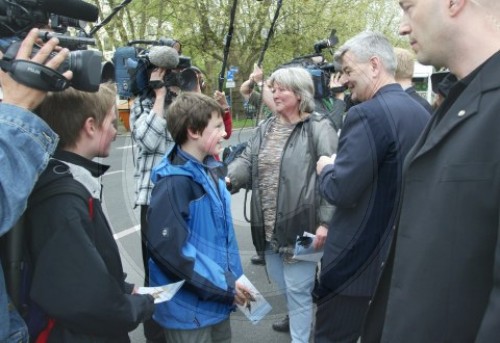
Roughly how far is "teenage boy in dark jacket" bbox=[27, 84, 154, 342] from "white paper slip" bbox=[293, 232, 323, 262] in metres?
0.75

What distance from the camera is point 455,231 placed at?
885 mm

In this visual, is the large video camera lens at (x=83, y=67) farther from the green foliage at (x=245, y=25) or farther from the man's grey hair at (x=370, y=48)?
the man's grey hair at (x=370, y=48)

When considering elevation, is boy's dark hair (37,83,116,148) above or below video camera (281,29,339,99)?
below

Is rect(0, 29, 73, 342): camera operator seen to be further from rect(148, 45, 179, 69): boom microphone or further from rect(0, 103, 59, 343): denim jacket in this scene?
rect(148, 45, 179, 69): boom microphone

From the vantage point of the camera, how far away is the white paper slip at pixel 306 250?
1858 mm

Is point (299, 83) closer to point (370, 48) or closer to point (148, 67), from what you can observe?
point (370, 48)

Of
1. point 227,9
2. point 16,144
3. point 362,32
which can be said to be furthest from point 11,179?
point 362,32

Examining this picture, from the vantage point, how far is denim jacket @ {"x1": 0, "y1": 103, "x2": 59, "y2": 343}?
845 millimetres

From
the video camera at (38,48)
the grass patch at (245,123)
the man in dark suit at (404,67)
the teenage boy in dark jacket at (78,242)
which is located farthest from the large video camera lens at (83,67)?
the man in dark suit at (404,67)

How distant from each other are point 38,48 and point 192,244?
787 millimetres

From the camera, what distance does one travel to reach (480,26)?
93 cm

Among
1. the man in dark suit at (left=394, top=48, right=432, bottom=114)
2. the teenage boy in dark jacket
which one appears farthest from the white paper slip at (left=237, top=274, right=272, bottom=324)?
the man in dark suit at (left=394, top=48, right=432, bottom=114)

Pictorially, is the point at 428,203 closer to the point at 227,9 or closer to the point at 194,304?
the point at 227,9

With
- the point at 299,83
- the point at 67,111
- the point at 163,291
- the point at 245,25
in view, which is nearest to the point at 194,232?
the point at 163,291
